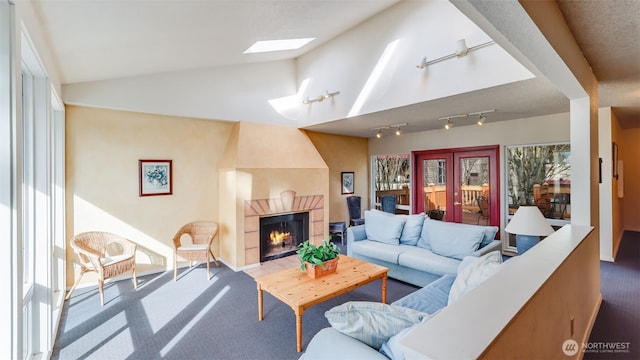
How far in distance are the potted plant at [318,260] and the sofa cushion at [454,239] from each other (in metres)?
1.49

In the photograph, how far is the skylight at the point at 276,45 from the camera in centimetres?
402

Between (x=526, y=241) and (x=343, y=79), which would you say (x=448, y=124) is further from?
(x=526, y=241)

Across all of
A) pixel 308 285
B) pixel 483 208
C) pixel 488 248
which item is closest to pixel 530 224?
pixel 488 248

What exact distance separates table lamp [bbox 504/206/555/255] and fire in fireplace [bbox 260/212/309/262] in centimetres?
347

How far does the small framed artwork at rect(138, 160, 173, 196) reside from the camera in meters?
4.37

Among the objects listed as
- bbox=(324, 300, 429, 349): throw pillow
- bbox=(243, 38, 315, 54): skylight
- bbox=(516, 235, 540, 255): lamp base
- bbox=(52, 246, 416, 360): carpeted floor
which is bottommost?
bbox=(52, 246, 416, 360): carpeted floor

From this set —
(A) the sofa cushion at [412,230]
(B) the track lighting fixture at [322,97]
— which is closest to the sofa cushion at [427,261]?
(A) the sofa cushion at [412,230]

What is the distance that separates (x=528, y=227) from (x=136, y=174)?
514 cm

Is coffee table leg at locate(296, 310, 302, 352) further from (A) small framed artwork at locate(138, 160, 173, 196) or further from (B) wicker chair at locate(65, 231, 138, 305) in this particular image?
(A) small framed artwork at locate(138, 160, 173, 196)

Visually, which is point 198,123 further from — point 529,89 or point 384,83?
point 529,89

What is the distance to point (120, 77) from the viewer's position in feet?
13.1

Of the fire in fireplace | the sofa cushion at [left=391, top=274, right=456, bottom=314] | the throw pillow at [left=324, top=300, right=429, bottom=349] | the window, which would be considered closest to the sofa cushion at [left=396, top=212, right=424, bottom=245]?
the sofa cushion at [left=391, top=274, right=456, bottom=314]

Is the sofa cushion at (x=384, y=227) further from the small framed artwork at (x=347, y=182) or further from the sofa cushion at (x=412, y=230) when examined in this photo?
the small framed artwork at (x=347, y=182)

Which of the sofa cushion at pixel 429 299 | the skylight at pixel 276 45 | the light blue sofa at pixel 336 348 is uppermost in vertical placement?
the skylight at pixel 276 45
